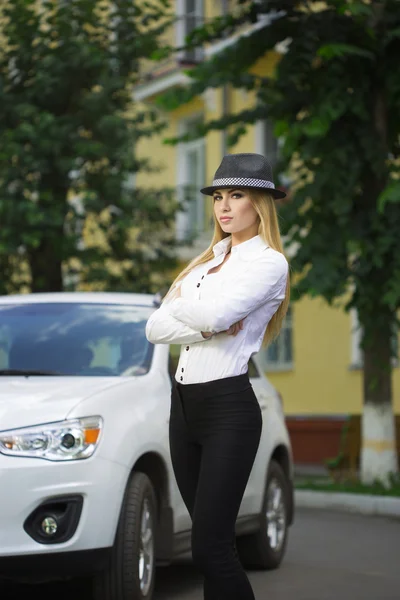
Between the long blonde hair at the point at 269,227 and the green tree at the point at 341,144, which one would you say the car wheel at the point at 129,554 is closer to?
the long blonde hair at the point at 269,227

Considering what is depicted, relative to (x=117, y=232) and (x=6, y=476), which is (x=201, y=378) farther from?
(x=117, y=232)

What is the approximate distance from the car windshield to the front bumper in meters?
1.09

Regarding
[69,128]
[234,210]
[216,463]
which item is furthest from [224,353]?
[69,128]

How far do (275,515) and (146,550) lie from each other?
7.20 feet

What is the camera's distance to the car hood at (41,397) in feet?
20.9

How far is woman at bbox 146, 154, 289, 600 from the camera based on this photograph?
4.66 meters

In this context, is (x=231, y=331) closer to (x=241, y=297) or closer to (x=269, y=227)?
(x=241, y=297)

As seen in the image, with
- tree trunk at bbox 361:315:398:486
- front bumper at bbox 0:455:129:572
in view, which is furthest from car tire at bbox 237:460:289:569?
tree trunk at bbox 361:315:398:486

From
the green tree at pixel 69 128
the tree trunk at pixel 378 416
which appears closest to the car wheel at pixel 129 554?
the tree trunk at pixel 378 416

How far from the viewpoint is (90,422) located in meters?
6.45

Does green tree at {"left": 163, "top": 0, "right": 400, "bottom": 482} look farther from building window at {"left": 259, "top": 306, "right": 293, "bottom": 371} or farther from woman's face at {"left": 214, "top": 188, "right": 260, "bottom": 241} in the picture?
building window at {"left": 259, "top": 306, "right": 293, "bottom": 371}

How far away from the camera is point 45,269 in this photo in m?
19.0

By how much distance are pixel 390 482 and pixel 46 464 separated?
9035mm

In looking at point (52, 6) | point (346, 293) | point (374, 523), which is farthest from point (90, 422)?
point (52, 6)
